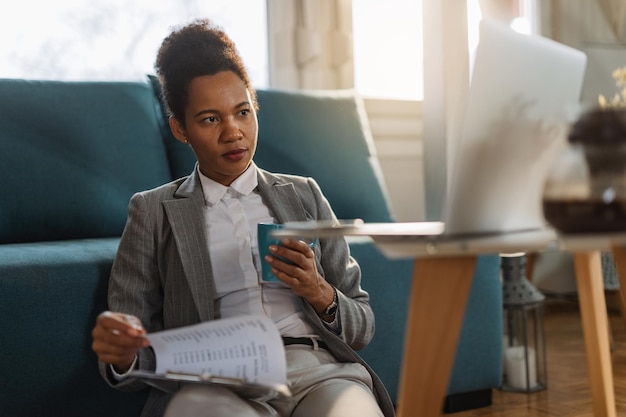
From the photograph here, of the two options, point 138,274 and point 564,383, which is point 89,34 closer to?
point 138,274

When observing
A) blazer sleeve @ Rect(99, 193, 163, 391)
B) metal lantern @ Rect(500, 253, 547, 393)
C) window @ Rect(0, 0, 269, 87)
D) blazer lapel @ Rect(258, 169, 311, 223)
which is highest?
window @ Rect(0, 0, 269, 87)

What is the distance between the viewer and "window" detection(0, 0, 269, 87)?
2.53 m

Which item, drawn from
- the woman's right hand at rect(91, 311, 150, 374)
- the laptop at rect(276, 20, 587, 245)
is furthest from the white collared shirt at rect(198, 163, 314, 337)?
the laptop at rect(276, 20, 587, 245)

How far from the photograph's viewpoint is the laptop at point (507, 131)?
935 millimetres

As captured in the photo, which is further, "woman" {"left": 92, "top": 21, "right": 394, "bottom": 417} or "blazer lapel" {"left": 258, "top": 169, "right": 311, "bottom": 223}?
"blazer lapel" {"left": 258, "top": 169, "right": 311, "bottom": 223}

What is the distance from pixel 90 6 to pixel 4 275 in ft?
4.57

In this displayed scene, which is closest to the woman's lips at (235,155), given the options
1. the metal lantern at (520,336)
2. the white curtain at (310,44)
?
the metal lantern at (520,336)

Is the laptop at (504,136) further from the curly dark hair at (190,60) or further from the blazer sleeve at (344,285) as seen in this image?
the curly dark hair at (190,60)

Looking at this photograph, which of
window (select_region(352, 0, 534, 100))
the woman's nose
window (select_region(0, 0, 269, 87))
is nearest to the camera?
the woman's nose

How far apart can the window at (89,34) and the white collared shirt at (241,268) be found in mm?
1243

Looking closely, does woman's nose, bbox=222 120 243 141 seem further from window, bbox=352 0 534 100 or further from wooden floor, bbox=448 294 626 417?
window, bbox=352 0 534 100

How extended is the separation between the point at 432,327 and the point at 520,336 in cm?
156

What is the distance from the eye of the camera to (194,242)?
1.39 metres

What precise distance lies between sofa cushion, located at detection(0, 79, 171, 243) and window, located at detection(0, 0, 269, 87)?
0.55 meters
